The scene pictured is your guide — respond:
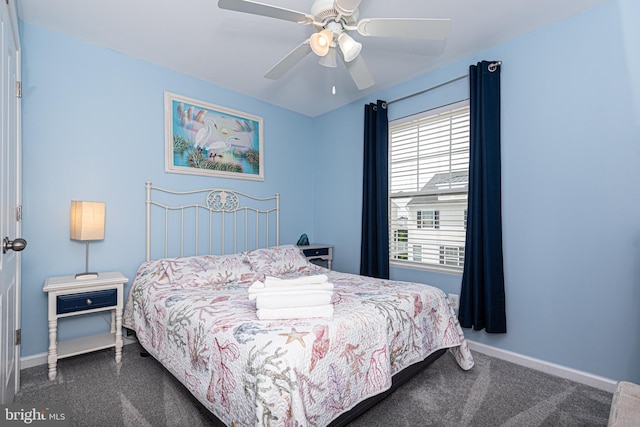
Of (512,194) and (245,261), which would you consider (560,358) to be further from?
(245,261)

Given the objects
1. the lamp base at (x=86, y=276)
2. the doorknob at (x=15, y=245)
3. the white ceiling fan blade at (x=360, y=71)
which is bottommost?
the lamp base at (x=86, y=276)

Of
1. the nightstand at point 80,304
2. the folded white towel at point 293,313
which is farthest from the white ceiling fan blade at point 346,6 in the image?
the nightstand at point 80,304

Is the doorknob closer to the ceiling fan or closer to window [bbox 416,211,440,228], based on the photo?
the ceiling fan

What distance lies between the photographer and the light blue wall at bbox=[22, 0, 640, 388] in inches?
80.4

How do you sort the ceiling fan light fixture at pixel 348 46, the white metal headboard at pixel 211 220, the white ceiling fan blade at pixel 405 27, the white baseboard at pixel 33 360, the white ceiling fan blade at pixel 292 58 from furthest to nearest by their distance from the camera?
1. the white metal headboard at pixel 211 220
2. the white baseboard at pixel 33 360
3. the white ceiling fan blade at pixel 292 58
4. the ceiling fan light fixture at pixel 348 46
5. the white ceiling fan blade at pixel 405 27

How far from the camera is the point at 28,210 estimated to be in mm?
2291

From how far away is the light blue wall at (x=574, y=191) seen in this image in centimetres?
201

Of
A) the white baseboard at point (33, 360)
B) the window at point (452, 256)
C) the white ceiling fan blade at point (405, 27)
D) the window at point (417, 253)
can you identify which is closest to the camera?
the white ceiling fan blade at point (405, 27)

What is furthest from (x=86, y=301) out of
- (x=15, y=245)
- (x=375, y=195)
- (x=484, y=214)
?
(x=484, y=214)

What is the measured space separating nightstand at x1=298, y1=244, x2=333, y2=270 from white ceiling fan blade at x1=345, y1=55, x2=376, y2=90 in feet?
6.53

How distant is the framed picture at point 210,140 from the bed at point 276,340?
1.87ft

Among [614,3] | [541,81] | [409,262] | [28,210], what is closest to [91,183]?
[28,210]

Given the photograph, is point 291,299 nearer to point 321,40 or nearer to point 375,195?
point 321,40

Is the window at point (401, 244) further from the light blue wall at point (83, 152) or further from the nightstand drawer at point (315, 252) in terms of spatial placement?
the light blue wall at point (83, 152)
